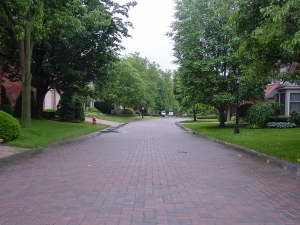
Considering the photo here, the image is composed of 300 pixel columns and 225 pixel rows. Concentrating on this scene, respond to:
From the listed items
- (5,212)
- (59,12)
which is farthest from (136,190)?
(59,12)

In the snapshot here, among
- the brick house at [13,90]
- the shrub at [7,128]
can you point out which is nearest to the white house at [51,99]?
the brick house at [13,90]

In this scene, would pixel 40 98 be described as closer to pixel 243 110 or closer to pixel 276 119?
pixel 243 110

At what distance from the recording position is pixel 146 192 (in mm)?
5688

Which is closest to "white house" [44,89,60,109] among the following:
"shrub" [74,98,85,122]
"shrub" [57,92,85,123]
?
"shrub" [57,92,85,123]

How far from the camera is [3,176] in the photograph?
6.85 meters

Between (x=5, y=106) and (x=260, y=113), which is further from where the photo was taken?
(x=5, y=106)

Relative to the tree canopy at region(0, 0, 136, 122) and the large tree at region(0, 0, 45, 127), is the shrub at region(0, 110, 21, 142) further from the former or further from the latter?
the tree canopy at region(0, 0, 136, 122)

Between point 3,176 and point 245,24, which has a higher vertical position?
point 245,24

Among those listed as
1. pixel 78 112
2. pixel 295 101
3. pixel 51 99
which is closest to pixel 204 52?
pixel 295 101

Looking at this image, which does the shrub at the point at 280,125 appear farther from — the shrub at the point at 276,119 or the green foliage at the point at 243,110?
the green foliage at the point at 243,110

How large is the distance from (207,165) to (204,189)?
283 cm

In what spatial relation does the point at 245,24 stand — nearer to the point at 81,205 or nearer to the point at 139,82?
the point at 81,205

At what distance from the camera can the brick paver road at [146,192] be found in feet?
14.4

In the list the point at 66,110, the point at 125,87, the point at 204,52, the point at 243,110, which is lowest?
the point at 66,110
